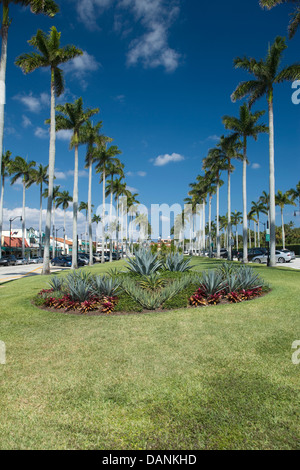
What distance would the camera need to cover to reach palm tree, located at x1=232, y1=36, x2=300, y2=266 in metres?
20.9

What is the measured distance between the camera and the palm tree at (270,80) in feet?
68.6

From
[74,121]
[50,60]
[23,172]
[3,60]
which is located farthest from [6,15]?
[23,172]

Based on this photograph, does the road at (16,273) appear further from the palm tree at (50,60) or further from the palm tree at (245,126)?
the palm tree at (245,126)

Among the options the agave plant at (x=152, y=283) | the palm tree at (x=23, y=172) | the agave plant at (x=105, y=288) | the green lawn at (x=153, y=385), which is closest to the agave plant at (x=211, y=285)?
the agave plant at (x=152, y=283)

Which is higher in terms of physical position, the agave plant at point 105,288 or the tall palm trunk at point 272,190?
the tall palm trunk at point 272,190

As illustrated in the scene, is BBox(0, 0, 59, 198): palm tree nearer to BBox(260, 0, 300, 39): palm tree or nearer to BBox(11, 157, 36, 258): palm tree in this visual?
BBox(260, 0, 300, 39): palm tree

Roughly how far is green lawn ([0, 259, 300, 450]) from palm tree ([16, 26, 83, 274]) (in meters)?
16.2

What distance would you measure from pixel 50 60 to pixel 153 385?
990 inches

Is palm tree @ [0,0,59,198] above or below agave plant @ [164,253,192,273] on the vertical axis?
above

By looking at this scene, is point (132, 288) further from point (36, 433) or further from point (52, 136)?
point (52, 136)

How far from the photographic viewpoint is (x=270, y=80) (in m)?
22.2

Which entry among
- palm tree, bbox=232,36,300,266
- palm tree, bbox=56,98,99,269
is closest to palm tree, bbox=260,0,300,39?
palm tree, bbox=232,36,300,266

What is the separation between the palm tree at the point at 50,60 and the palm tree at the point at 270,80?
13883 millimetres

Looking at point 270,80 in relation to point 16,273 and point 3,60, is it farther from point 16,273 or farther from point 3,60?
point 16,273
